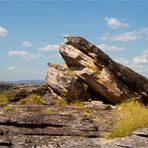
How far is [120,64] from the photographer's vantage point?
4259cm

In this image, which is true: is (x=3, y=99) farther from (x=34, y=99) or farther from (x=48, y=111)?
(x=48, y=111)

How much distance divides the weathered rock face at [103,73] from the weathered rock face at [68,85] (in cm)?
74

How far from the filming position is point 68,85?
1652 inches

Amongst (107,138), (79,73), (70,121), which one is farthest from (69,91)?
(107,138)

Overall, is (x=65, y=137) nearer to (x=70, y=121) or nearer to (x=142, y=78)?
(x=70, y=121)

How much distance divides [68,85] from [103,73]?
12.6 ft

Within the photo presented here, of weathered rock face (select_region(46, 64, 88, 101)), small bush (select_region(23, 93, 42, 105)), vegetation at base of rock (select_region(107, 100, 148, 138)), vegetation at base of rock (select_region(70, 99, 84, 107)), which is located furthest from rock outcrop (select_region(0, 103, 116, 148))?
weathered rock face (select_region(46, 64, 88, 101))

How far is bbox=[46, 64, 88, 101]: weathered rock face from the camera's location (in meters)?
42.2

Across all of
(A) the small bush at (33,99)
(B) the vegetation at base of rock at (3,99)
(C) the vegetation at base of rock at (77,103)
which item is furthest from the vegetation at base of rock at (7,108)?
(C) the vegetation at base of rock at (77,103)

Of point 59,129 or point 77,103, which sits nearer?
point 59,129

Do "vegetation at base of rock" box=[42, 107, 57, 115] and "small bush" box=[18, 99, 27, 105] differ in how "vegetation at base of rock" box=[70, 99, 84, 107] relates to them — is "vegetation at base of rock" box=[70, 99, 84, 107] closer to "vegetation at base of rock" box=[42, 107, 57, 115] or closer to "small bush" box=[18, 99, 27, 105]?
"small bush" box=[18, 99, 27, 105]

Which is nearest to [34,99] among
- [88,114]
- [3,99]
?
[3,99]

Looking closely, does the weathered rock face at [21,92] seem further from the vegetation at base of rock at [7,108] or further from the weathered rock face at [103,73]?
the vegetation at base of rock at [7,108]

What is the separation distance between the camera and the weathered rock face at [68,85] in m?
42.2
